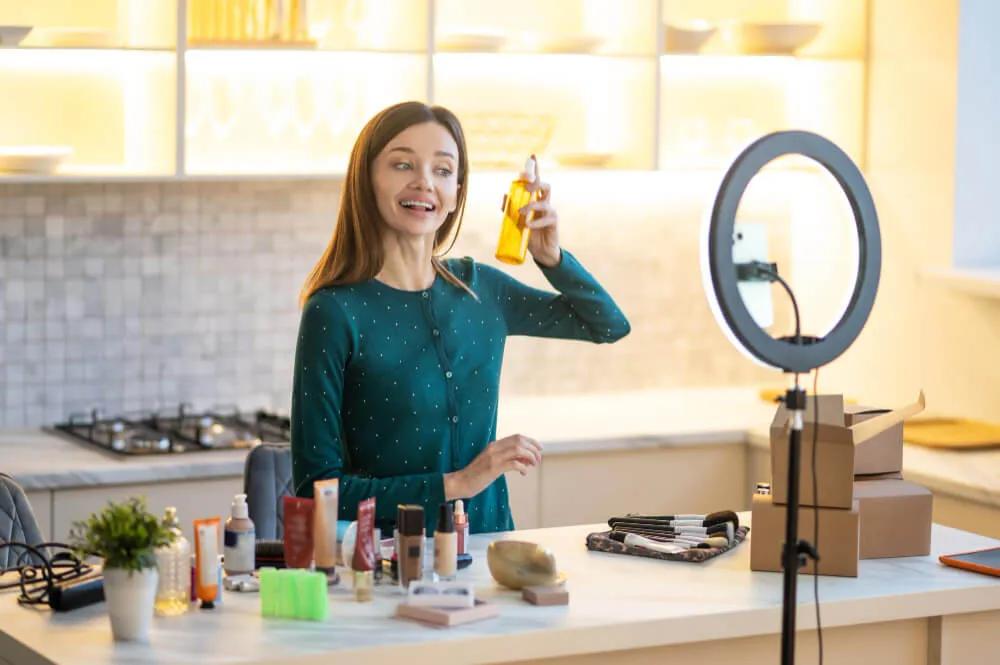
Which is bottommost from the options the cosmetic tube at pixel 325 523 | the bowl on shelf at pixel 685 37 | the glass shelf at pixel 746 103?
the cosmetic tube at pixel 325 523

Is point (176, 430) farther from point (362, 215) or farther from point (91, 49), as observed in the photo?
point (362, 215)

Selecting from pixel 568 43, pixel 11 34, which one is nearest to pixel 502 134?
pixel 568 43

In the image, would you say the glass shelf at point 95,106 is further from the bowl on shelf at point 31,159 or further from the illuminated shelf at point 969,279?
the illuminated shelf at point 969,279

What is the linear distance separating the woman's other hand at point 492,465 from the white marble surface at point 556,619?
12 cm

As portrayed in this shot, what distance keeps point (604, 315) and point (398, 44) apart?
1.66 meters

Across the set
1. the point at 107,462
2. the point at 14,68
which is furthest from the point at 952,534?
the point at 14,68

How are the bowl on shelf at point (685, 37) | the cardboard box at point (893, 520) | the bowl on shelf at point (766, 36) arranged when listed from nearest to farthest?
the cardboard box at point (893, 520) < the bowl on shelf at point (685, 37) < the bowl on shelf at point (766, 36)

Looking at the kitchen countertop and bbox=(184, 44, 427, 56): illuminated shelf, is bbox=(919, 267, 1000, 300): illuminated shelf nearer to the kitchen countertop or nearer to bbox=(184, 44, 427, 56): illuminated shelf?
the kitchen countertop

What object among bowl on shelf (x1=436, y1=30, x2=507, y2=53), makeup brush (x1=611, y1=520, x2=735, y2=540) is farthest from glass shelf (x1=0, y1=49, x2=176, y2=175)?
makeup brush (x1=611, y1=520, x2=735, y2=540)

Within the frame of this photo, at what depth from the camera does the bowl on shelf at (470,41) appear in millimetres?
4531

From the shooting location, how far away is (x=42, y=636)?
2.29m

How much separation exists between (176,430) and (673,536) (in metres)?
1.91

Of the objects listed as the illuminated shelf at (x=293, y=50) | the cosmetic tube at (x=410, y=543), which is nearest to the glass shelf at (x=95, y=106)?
the illuminated shelf at (x=293, y=50)

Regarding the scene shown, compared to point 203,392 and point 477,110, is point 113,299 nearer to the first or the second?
point 203,392
